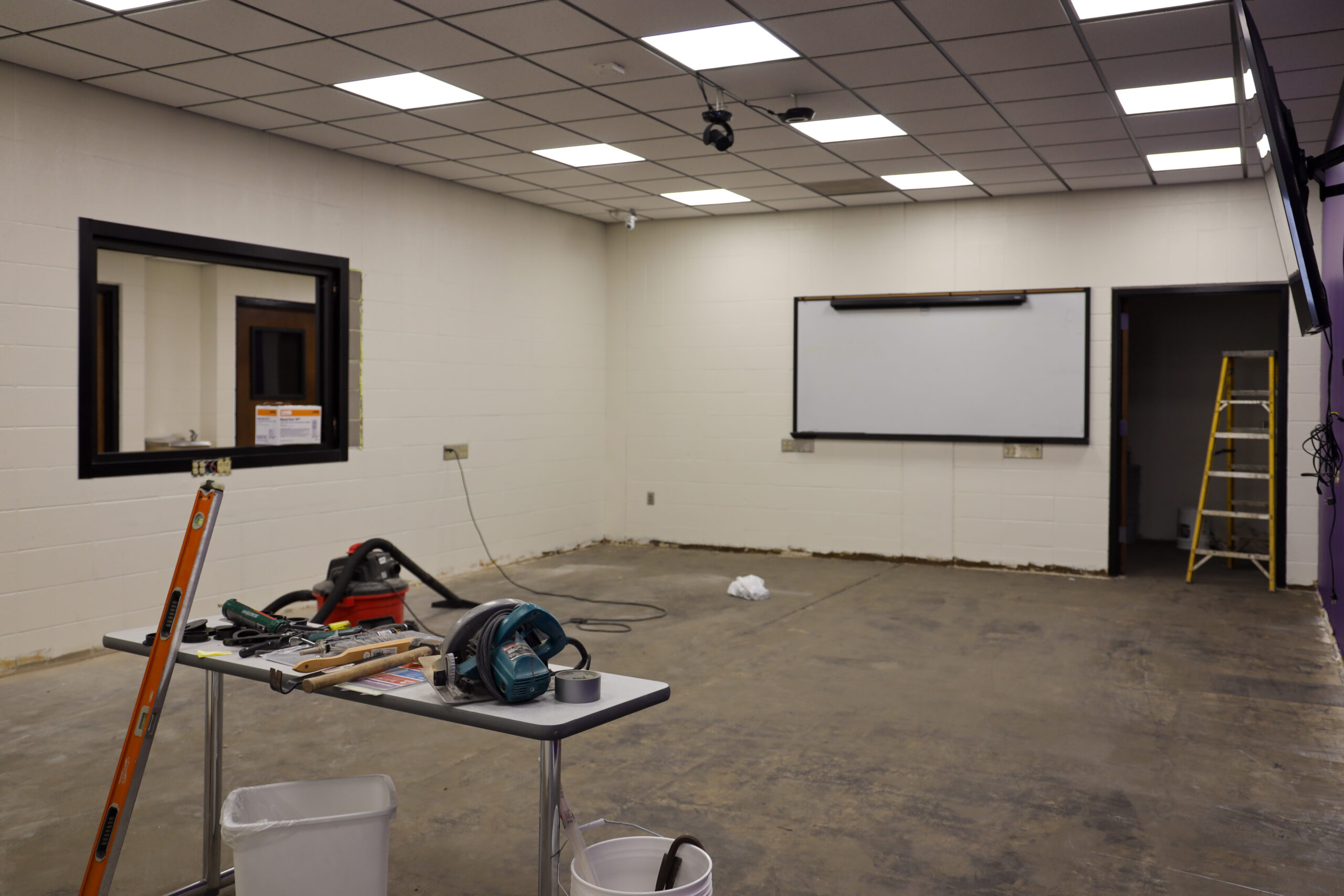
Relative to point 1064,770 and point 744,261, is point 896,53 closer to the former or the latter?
point 1064,770

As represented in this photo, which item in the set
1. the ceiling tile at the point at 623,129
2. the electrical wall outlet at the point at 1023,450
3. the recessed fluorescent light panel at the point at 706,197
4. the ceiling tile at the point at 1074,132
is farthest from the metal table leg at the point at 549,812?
the electrical wall outlet at the point at 1023,450

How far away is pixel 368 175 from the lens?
22.2 ft

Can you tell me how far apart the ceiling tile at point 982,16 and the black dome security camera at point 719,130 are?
1.28 m

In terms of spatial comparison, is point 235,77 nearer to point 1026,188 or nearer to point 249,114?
point 249,114

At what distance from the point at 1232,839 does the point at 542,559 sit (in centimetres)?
604

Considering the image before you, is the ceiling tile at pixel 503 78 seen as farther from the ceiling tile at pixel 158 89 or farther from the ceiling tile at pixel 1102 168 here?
the ceiling tile at pixel 1102 168

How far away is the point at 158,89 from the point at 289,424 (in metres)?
2.11

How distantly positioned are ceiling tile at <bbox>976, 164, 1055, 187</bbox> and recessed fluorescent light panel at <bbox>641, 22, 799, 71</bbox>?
2.85 m

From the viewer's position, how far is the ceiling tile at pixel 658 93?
5.03 metres

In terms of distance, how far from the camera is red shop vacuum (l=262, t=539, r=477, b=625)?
441 centimetres

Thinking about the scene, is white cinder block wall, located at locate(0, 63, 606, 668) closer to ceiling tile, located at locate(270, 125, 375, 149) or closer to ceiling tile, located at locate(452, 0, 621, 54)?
ceiling tile, located at locate(270, 125, 375, 149)

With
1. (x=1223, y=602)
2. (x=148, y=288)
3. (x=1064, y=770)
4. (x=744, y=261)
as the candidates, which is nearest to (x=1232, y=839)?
(x=1064, y=770)

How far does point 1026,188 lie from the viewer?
754cm

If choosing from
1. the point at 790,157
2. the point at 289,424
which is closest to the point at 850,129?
the point at 790,157
